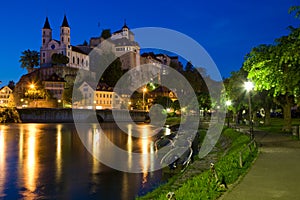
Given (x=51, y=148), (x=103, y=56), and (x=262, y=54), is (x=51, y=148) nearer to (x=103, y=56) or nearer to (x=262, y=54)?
A: (x=262, y=54)

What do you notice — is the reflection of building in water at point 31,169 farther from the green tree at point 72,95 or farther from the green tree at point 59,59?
the green tree at point 59,59

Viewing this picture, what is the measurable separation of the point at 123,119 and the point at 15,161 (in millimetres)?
88103

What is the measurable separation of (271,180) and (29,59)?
162759 mm

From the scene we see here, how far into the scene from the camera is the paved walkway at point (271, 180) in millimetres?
10922

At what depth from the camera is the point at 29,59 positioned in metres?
162

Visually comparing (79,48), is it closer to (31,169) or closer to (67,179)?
(31,169)

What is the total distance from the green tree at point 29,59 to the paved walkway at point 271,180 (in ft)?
515

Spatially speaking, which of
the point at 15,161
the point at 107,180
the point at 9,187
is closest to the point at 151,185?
the point at 107,180

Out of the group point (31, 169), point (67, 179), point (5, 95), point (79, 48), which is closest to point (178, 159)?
point (67, 179)

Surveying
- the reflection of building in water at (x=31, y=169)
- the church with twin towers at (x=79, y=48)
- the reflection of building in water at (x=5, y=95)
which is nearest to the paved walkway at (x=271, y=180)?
the reflection of building in water at (x=31, y=169)

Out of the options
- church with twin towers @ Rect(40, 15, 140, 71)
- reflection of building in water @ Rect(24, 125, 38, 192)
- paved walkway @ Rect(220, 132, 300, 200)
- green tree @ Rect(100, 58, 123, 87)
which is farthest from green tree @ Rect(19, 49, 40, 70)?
paved walkway @ Rect(220, 132, 300, 200)

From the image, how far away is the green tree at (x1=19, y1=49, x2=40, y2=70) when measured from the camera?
162m

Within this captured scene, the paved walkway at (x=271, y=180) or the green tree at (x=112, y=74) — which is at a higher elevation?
the green tree at (x=112, y=74)

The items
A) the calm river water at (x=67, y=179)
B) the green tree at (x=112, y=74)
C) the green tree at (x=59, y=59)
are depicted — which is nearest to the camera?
the calm river water at (x=67, y=179)
